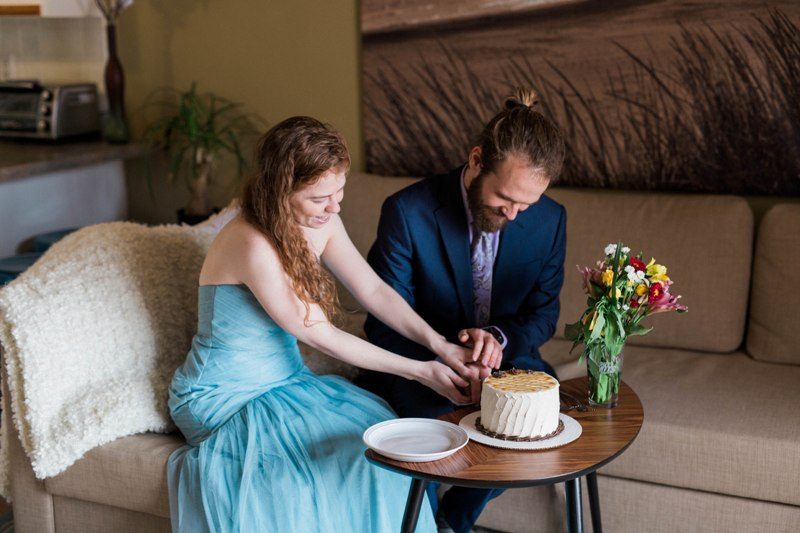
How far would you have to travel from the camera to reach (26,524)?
2.37m

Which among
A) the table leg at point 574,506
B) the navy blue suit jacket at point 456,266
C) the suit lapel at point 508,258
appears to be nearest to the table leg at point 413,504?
the table leg at point 574,506

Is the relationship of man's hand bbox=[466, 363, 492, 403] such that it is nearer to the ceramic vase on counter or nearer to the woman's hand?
the woman's hand

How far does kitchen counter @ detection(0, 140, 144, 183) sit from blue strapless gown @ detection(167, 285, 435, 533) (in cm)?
139

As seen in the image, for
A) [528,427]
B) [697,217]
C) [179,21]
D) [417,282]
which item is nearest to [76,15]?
[179,21]

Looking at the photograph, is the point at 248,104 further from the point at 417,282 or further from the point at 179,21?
the point at 417,282

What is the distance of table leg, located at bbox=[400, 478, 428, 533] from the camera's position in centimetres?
180

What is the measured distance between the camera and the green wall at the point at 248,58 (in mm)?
3396

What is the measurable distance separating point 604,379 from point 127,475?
110cm

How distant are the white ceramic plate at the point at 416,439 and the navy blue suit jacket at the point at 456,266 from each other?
50 centimetres

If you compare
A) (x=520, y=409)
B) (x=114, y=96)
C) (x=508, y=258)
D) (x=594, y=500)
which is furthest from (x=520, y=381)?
(x=114, y=96)

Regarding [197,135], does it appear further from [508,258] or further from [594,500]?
[594,500]

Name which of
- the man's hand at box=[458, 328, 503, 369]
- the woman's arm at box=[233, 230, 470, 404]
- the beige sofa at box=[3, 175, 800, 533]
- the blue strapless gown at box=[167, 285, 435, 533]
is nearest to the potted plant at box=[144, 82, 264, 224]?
the beige sofa at box=[3, 175, 800, 533]

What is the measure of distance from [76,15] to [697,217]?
7.98ft

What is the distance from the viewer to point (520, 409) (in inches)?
68.3
